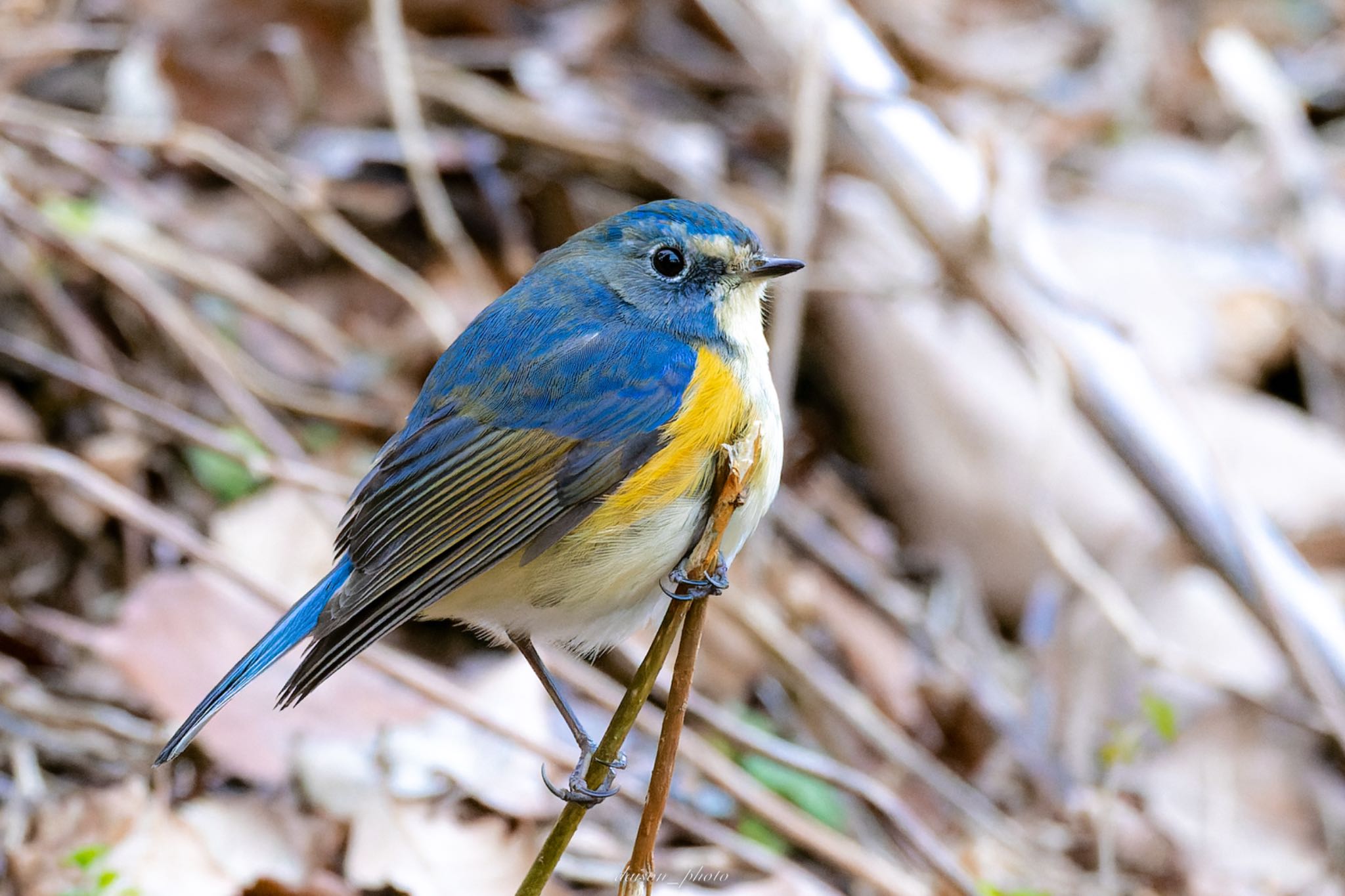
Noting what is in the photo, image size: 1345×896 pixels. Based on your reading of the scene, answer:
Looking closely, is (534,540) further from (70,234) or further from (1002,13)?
(1002,13)

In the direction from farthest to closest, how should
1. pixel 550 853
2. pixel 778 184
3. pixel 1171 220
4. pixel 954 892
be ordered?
pixel 1171 220 → pixel 778 184 → pixel 954 892 → pixel 550 853

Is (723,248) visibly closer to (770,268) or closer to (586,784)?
(770,268)

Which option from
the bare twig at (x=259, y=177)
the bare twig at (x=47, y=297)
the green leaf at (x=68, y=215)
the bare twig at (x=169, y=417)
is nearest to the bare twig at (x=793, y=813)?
the bare twig at (x=169, y=417)

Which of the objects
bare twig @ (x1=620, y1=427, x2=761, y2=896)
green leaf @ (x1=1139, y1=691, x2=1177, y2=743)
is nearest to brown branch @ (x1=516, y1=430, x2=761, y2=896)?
bare twig @ (x1=620, y1=427, x2=761, y2=896)

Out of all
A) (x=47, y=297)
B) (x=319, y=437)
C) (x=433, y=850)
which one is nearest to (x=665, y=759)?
(x=433, y=850)

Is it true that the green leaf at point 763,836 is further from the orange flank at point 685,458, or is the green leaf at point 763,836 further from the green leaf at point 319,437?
the green leaf at point 319,437

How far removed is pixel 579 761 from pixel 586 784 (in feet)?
1.38

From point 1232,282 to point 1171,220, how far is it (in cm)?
57

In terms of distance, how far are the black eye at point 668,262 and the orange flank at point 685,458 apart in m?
0.30

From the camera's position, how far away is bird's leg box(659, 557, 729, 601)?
6.74 feet

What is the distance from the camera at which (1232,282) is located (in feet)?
18.8

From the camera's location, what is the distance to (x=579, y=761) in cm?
243

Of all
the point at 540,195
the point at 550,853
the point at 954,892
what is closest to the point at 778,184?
the point at 540,195

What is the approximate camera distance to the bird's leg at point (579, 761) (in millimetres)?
2043
